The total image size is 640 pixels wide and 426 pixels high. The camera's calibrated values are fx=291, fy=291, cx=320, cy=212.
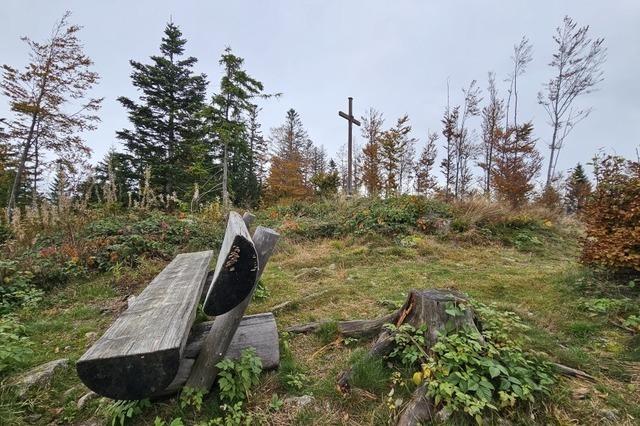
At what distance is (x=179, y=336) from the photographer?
4.35 ft

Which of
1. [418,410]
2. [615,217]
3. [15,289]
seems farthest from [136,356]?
[615,217]

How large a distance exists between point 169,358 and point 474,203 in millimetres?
8096

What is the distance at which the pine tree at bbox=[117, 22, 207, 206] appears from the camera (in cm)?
1905

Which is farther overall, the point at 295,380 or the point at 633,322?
the point at 633,322

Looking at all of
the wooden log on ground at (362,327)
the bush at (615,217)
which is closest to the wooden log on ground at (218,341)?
the wooden log on ground at (362,327)

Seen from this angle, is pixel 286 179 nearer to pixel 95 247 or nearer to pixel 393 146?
pixel 393 146

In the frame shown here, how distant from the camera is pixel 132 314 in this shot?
173cm

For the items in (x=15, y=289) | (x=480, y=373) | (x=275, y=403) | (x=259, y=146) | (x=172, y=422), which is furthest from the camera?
(x=259, y=146)

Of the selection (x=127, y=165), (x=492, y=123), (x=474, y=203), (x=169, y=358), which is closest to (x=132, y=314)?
(x=169, y=358)

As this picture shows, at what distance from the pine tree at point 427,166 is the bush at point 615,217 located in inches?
477

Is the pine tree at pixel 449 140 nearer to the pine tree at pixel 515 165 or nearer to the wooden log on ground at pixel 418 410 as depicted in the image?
the pine tree at pixel 515 165

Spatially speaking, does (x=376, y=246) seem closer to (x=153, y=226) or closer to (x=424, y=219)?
(x=424, y=219)

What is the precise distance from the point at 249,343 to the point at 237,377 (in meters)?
0.34

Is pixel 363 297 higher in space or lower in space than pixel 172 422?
higher
